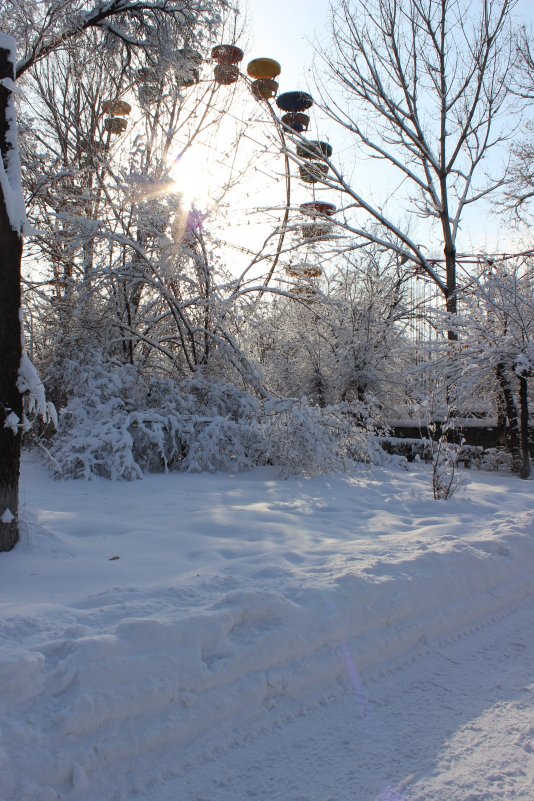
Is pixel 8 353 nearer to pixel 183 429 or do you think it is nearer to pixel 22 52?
pixel 183 429

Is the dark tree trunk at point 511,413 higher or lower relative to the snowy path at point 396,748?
higher

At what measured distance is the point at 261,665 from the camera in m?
2.75

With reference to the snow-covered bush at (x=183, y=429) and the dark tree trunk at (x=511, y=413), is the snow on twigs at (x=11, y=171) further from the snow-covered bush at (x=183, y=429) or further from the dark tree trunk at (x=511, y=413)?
the dark tree trunk at (x=511, y=413)

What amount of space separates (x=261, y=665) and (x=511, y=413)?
10.0m

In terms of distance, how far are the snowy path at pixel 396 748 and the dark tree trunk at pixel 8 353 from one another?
230 centimetres

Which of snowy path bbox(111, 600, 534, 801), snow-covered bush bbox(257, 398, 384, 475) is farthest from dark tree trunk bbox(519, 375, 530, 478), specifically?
snowy path bbox(111, 600, 534, 801)

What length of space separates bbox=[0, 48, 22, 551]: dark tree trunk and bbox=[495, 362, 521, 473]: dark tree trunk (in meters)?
9.38

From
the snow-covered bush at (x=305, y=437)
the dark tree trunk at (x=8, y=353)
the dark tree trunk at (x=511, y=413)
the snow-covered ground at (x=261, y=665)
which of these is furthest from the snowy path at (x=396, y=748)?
the dark tree trunk at (x=511, y=413)

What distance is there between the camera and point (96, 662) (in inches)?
94.8

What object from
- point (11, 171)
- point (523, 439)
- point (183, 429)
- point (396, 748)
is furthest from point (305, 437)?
point (396, 748)

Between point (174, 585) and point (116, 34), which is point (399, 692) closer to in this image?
point (174, 585)

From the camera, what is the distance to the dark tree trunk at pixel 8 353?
382 centimetres

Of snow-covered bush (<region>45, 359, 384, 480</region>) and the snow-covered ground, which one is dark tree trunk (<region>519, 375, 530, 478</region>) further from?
the snow-covered ground

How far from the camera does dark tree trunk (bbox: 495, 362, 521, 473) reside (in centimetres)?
1126
